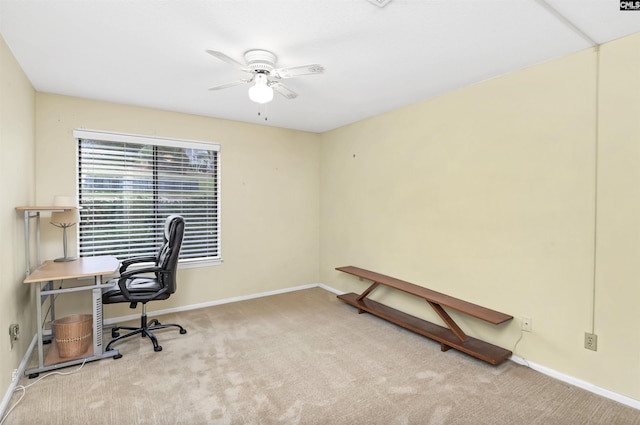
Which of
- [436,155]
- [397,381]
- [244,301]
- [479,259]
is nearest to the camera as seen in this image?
[397,381]

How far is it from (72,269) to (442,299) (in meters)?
3.30

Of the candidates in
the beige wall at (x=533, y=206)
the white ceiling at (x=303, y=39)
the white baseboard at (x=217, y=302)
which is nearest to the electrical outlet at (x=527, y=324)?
the beige wall at (x=533, y=206)

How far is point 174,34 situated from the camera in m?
2.05

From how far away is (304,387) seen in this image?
7.54ft

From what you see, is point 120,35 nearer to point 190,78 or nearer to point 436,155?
point 190,78

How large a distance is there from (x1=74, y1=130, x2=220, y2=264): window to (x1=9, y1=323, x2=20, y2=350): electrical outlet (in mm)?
1191

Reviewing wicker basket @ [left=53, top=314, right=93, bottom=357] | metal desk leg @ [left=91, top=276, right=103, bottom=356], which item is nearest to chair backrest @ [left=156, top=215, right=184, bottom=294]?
metal desk leg @ [left=91, top=276, right=103, bottom=356]

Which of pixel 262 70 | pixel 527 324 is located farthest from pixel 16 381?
pixel 527 324

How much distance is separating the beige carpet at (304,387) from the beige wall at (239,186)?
45.4 inches

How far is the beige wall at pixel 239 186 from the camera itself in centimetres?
323

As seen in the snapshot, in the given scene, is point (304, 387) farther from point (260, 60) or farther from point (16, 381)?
point (260, 60)

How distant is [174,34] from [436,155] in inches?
100

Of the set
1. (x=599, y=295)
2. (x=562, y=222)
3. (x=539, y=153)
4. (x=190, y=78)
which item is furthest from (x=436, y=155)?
(x=190, y=78)

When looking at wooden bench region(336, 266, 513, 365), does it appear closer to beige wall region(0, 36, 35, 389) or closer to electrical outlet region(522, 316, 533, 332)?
electrical outlet region(522, 316, 533, 332)
